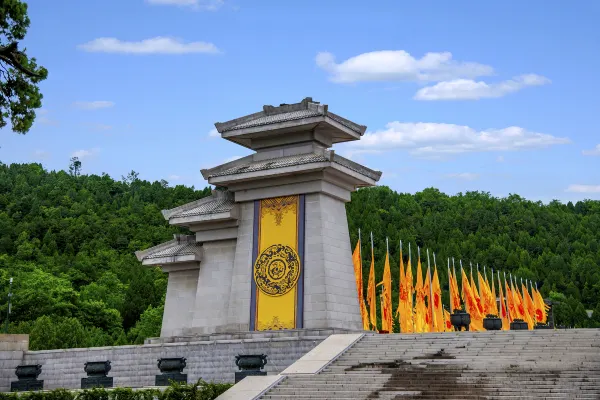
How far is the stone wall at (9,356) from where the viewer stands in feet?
72.6

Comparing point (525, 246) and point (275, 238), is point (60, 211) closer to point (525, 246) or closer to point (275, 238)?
point (525, 246)

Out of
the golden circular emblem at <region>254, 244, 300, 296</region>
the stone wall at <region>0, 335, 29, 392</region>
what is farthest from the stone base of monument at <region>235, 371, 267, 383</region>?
the stone wall at <region>0, 335, 29, 392</region>

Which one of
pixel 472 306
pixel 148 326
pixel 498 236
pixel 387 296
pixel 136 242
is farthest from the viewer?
pixel 498 236

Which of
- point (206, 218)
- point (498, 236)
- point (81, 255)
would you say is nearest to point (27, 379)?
point (206, 218)

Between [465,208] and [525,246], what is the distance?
973 centimetres

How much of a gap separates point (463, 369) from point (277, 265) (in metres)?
7.58

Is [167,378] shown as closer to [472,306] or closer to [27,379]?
[27,379]

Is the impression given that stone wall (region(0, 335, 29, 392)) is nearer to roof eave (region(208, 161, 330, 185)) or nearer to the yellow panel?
the yellow panel

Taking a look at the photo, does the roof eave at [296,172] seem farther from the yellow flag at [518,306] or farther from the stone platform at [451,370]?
the yellow flag at [518,306]

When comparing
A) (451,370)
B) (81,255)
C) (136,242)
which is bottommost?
(451,370)

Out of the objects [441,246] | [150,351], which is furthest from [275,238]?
[441,246]

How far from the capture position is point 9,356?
22.4 meters

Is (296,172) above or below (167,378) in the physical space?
above

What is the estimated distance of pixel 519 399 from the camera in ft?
45.1
